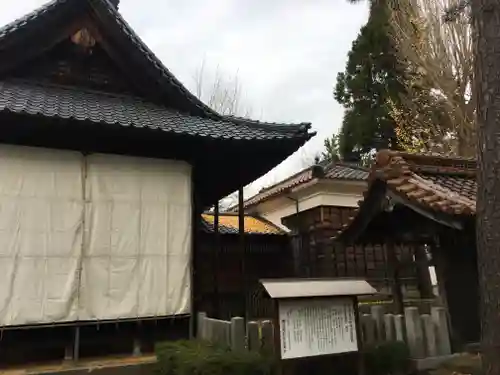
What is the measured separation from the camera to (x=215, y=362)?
5.24 m

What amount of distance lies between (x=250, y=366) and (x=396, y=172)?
11.7 ft

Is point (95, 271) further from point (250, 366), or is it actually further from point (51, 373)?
point (250, 366)

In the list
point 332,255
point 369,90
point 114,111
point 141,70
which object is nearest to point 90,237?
point 114,111

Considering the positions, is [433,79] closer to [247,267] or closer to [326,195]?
[326,195]

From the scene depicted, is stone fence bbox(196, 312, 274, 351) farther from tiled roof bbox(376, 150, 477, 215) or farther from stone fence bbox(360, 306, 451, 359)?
tiled roof bbox(376, 150, 477, 215)

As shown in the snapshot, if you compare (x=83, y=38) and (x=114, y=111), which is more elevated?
(x=83, y=38)

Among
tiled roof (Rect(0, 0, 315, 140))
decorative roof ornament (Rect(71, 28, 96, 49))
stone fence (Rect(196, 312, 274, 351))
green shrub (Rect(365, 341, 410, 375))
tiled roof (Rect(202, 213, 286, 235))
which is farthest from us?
tiled roof (Rect(202, 213, 286, 235))

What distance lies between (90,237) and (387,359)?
15.5 feet

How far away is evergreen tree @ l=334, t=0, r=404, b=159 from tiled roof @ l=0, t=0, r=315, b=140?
39.4ft

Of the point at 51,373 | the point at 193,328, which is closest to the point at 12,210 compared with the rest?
the point at 51,373

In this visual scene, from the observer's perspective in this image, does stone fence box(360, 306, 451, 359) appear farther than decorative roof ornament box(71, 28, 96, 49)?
No

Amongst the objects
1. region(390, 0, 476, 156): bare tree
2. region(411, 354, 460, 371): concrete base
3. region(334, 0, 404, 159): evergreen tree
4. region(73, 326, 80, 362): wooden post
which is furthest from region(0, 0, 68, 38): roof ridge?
region(334, 0, 404, 159): evergreen tree

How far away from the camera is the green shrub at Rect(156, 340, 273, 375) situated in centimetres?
519

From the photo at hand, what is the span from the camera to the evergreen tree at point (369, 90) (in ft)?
63.5
